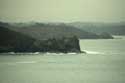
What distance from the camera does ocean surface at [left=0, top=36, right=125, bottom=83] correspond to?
298cm

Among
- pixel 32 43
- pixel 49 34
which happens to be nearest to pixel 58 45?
pixel 49 34

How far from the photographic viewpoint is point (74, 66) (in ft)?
9.84

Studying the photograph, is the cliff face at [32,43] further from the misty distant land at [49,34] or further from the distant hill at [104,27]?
the distant hill at [104,27]

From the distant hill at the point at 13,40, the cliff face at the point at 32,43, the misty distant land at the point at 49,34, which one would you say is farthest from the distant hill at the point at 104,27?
the distant hill at the point at 13,40

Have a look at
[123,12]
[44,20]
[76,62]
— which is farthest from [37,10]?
[123,12]

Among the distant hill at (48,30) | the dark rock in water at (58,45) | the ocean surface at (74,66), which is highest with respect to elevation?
the distant hill at (48,30)

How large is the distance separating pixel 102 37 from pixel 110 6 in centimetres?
31

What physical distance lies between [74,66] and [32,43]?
456mm

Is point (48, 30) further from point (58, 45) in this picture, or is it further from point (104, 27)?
point (104, 27)

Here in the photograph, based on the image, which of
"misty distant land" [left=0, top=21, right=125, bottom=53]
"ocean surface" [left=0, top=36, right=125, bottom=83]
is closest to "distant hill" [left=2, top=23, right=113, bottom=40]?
"misty distant land" [left=0, top=21, right=125, bottom=53]

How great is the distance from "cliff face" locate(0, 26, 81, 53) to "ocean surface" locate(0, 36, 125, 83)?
0.05 metres

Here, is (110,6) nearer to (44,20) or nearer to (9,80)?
(44,20)

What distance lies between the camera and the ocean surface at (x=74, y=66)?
2.98 metres

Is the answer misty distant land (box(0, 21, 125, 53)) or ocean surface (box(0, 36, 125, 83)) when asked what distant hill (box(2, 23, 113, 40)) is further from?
ocean surface (box(0, 36, 125, 83))
